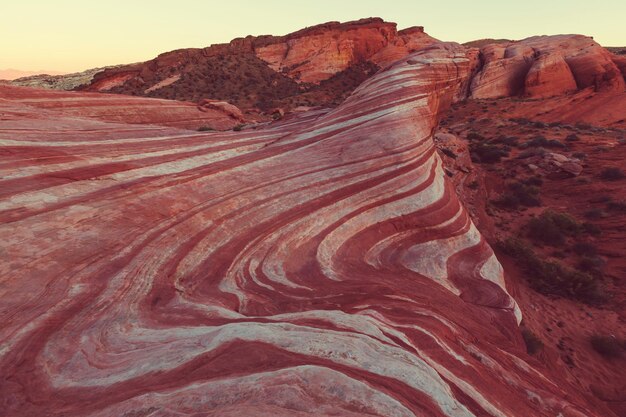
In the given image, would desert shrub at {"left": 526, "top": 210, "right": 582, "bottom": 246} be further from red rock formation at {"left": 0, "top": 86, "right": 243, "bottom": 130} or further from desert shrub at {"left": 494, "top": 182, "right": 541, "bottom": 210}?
red rock formation at {"left": 0, "top": 86, "right": 243, "bottom": 130}

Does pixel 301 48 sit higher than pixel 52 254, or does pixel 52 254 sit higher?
pixel 301 48

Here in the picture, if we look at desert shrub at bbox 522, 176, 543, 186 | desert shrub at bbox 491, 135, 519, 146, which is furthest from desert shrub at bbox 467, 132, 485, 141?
desert shrub at bbox 522, 176, 543, 186

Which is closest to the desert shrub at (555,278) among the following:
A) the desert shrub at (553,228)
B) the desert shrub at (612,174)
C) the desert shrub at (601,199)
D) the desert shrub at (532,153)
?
the desert shrub at (553,228)

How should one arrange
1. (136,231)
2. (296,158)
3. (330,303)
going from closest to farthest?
1. (330,303)
2. (136,231)
3. (296,158)

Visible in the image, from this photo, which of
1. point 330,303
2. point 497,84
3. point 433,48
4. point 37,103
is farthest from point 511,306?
point 497,84

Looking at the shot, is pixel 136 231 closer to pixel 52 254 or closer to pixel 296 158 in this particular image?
pixel 52 254

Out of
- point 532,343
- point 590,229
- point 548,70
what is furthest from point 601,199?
point 548,70

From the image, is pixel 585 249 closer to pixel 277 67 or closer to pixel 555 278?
pixel 555 278
